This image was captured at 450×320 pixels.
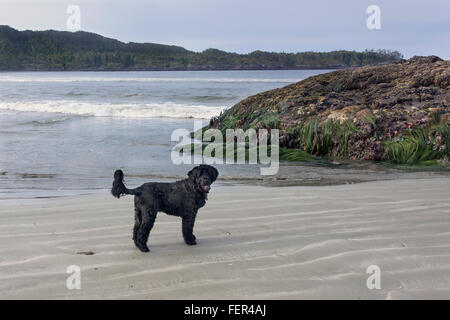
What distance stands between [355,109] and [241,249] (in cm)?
687

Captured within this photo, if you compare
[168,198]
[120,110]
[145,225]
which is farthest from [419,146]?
[120,110]

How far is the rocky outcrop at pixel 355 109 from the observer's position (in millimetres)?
9625

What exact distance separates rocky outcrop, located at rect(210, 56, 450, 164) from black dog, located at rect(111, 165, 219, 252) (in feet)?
19.9

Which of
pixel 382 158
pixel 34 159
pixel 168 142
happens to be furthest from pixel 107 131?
pixel 382 158

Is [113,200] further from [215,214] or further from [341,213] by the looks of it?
[341,213]

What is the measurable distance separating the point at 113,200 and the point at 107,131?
9224mm

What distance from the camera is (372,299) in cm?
319

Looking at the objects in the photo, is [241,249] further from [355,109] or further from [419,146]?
[355,109]

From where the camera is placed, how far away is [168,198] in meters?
4.18

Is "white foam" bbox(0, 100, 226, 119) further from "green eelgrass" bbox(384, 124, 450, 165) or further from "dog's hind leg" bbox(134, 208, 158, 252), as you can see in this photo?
"dog's hind leg" bbox(134, 208, 158, 252)

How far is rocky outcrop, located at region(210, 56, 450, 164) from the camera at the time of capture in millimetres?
9625

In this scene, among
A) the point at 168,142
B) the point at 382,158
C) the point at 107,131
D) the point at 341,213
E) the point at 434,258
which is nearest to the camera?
the point at 434,258

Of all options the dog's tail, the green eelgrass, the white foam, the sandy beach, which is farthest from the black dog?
the white foam

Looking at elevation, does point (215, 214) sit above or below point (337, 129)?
below
